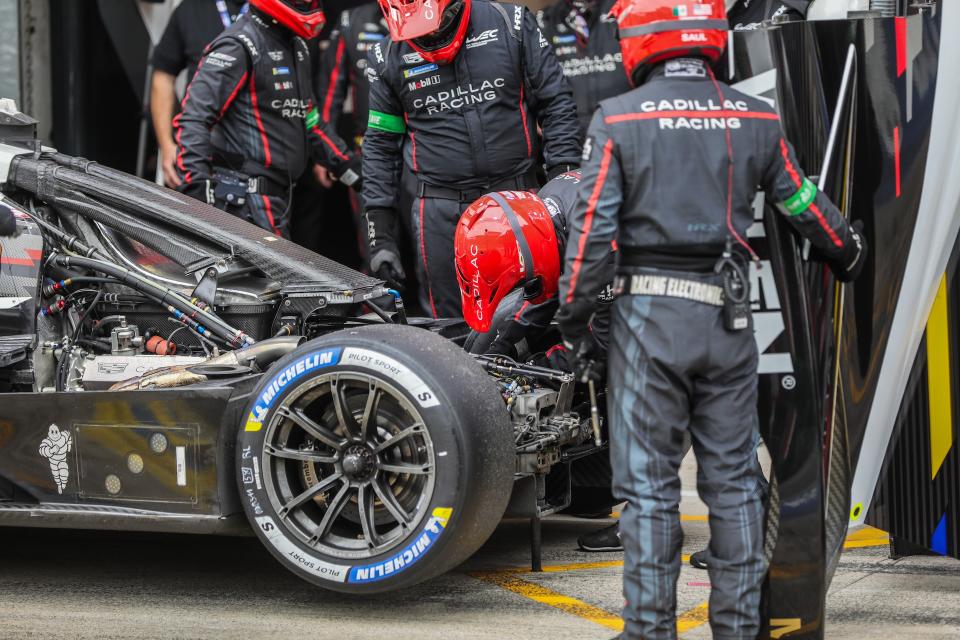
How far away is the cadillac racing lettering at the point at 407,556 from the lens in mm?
4109

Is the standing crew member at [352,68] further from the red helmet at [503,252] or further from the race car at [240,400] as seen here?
the red helmet at [503,252]

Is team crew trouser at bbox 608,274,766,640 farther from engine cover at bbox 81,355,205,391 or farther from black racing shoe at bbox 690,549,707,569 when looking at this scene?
engine cover at bbox 81,355,205,391

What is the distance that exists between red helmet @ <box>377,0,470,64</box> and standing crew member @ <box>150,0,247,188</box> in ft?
6.54

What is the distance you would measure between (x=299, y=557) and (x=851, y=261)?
6.35 ft

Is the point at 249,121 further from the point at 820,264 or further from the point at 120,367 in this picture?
the point at 820,264

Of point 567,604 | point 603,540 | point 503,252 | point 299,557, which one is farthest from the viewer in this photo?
point 603,540

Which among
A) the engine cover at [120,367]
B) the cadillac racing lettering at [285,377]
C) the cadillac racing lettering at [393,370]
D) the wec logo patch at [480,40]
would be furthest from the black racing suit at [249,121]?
the cadillac racing lettering at [393,370]

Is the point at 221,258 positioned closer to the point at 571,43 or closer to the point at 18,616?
the point at 18,616

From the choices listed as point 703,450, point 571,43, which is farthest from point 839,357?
point 571,43

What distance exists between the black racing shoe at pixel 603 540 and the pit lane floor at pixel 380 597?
6 centimetres

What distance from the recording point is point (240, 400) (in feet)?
14.4

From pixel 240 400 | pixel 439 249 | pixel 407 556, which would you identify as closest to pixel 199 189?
pixel 439 249

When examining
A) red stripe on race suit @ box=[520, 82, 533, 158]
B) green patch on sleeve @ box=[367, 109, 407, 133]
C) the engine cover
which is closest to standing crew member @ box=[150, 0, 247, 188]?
green patch on sleeve @ box=[367, 109, 407, 133]

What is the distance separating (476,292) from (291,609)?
130cm
